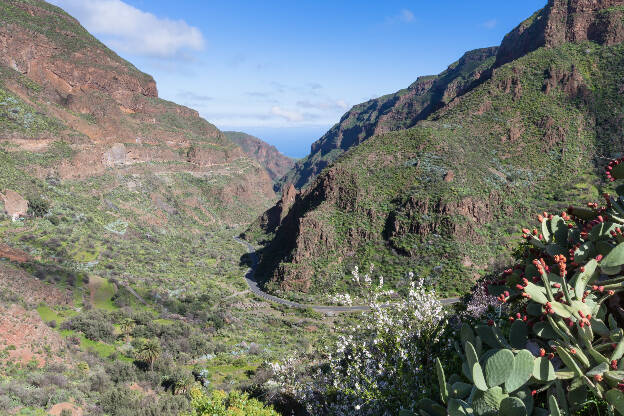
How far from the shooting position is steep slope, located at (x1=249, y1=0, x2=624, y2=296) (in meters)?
56.2

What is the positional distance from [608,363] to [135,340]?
3334 centimetres

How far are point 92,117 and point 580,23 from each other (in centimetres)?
13666

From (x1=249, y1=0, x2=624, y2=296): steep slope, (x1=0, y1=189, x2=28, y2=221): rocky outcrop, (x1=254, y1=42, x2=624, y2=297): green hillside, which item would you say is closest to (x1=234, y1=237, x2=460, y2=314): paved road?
(x1=254, y1=42, x2=624, y2=297): green hillside

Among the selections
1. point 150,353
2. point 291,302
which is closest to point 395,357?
point 150,353

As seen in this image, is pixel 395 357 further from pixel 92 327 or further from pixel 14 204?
pixel 14 204

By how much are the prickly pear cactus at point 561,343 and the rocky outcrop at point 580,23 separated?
106m

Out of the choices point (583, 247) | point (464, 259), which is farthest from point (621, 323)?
point (464, 259)

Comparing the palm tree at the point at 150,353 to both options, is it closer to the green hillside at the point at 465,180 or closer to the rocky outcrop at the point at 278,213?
the green hillside at the point at 465,180

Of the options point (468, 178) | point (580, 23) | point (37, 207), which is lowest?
point (468, 178)

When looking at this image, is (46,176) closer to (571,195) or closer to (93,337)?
(93,337)

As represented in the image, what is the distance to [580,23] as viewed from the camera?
3223 inches

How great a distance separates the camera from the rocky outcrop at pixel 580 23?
7762 centimetres

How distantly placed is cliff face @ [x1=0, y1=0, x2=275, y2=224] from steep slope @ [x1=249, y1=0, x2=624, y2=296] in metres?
58.1

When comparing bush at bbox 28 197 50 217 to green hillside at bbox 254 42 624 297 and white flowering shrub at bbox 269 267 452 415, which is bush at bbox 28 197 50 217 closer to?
green hillside at bbox 254 42 624 297
